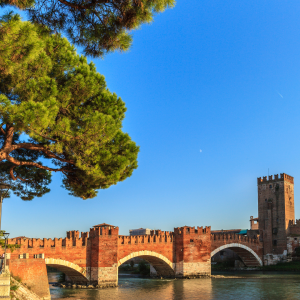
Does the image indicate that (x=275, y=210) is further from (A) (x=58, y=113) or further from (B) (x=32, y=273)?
(A) (x=58, y=113)

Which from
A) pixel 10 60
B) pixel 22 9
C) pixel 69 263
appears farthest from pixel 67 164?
pixel 69 263

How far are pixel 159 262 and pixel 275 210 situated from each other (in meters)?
17.8

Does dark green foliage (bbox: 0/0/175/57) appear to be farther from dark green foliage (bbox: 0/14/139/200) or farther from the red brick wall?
the red brick wall

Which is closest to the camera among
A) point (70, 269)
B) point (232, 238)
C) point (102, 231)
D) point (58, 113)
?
point (58, 113)

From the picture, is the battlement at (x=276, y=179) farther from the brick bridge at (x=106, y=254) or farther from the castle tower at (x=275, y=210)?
the brick bridge at (x=106, y=254)

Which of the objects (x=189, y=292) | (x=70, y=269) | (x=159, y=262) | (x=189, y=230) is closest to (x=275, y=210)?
(x=189, y=230)

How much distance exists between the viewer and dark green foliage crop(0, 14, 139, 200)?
8094 millimetres

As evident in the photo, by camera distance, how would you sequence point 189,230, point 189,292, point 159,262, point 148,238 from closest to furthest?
1. point 189,292
2. point 148,238
3. point 159,262
4. point 189,230

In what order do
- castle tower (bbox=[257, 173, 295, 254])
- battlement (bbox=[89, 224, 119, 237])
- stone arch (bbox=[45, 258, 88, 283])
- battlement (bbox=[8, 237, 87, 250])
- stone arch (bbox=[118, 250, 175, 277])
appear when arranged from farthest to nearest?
castle tower (bbox=[257, 173, 295, 254]), stone arch (bbox=[118, 250, 175, 277]), battlement (bbox=[89, 224, 119, 237]), stone arch (bbox=[45, 258, 88, 283]), battlement (bbox=[8, 237, 87, 250])

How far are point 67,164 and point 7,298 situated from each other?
389cm

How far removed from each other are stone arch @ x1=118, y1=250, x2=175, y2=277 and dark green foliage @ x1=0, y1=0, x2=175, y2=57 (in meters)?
19.2

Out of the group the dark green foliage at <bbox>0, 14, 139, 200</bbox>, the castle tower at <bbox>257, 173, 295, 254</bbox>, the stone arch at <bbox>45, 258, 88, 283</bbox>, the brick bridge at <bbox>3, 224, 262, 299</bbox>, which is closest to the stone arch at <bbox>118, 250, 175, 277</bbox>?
the brick bridge at <bbox>3, 224, 262, 299</bbox>

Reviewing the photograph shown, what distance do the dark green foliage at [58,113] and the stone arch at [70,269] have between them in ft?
35.7

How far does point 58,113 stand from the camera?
9734 mm
